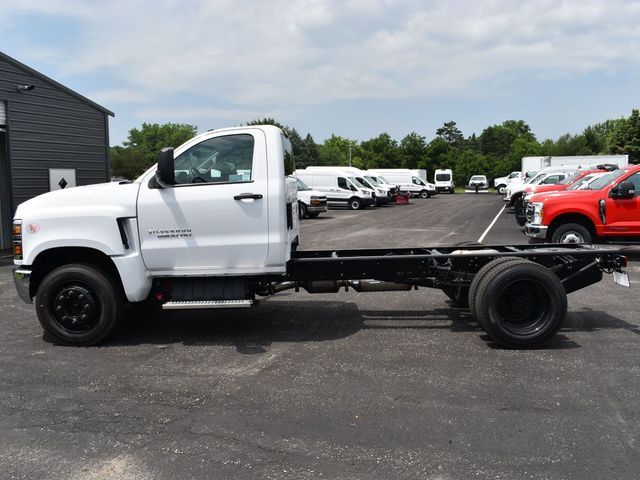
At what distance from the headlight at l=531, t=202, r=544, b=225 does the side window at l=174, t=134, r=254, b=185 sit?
774 cm

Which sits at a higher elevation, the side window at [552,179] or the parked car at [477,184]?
the parked car at [477,184]

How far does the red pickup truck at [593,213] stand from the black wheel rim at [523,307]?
6237mm

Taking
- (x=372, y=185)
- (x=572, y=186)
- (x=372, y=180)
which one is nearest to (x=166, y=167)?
(x=572, y=186)

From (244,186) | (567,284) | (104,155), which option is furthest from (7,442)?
(104,155)

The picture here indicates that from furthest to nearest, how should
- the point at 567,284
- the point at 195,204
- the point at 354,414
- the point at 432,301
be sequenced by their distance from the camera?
1. the point at 432,301
2. the point at 567,284
3. the point at 195,204
4. the point at 354,414

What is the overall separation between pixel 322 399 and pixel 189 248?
2237 millimetres

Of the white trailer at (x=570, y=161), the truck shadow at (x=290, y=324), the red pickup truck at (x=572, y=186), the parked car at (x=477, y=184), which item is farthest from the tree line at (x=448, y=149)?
the truck shadow at (x=290, y=324)

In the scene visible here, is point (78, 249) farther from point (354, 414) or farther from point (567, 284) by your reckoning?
point (567, 284)

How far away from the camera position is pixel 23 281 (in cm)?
613

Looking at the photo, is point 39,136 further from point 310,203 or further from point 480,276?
point 480,276

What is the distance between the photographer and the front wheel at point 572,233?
11680mm

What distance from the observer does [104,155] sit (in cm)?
1927

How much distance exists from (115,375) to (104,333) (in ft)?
3.03

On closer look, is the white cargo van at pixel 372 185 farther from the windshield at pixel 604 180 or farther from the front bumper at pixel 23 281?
the front bumper at pixel 23 281
